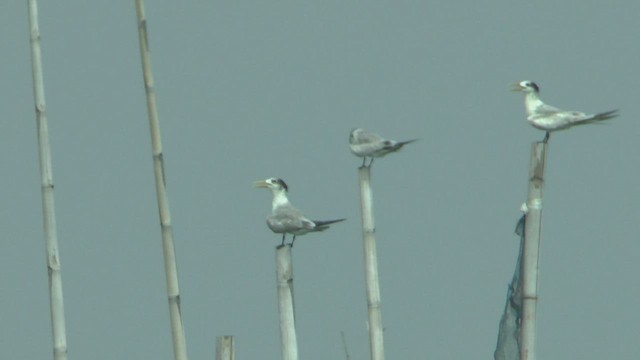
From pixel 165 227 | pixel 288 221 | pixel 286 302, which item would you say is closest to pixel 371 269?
pixel 286 302

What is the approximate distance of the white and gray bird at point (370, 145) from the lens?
27.4 metres

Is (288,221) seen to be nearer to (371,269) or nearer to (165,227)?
(371,269)

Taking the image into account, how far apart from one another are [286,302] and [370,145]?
248cm

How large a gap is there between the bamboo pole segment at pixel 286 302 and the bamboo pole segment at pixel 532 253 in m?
2.84

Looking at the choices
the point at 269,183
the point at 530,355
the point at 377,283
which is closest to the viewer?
the point at 530,355

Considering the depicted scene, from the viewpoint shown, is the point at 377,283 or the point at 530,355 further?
the point at 377,283

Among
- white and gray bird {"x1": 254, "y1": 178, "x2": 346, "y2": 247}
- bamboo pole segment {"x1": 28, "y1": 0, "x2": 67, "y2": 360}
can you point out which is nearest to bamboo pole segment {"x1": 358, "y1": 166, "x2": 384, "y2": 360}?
white and gray bird {"x1": 254, "y1": 178, "x2": 346, "y2": 247}

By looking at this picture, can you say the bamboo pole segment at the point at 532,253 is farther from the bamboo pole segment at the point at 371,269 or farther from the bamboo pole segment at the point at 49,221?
the bamboo pole segment at the point at 49,221

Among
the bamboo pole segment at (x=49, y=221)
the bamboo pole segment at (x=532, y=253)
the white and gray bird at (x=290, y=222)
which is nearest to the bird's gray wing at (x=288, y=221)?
the white and gray bird at (x=290, y=222)

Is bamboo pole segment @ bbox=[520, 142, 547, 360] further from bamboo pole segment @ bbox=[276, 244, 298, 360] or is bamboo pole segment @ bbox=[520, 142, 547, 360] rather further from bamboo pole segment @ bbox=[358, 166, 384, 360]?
bamboo pole segment @ bbox=[276, 244, 298, 360]

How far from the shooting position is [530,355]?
24.8 m

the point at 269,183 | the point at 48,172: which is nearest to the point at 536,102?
the point at 269,183

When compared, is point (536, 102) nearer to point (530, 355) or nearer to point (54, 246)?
point (530, 355)

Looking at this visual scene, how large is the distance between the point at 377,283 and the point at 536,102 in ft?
9.00
